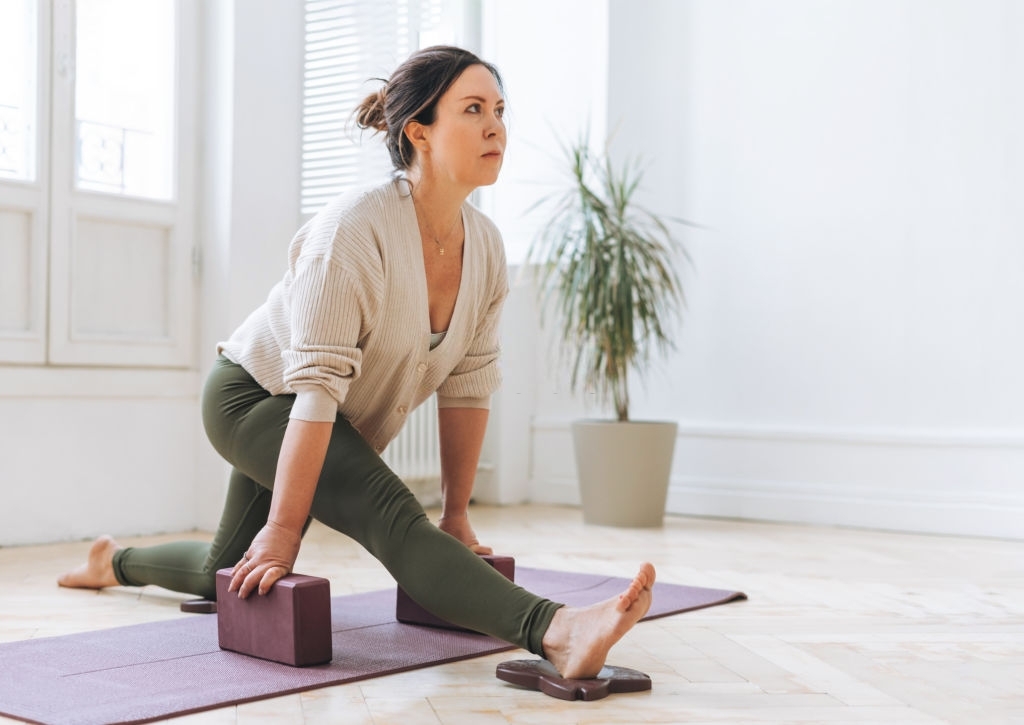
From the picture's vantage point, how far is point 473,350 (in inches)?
85.1

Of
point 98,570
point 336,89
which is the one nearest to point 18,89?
point 336,89

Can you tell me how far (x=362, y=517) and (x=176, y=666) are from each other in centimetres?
35

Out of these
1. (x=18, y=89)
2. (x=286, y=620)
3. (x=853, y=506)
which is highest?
(x=18, y=89)

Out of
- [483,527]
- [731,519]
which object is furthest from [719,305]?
[483,527]

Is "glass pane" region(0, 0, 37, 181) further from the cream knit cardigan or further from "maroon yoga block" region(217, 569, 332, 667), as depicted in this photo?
"maroon yoga block" region(217, 569, 332, 667)

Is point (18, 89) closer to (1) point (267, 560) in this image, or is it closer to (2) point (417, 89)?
(2) point (417, 89)

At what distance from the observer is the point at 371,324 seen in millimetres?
1892

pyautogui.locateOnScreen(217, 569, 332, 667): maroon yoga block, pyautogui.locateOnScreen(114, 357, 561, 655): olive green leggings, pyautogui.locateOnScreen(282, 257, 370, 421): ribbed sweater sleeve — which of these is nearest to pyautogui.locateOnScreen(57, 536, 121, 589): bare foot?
pyautogui.locateOnScreen(114, 357, 561, 655): olive green leggings

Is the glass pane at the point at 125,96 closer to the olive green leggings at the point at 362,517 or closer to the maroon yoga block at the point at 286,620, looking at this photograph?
the olive green leggings at the point at 362,517

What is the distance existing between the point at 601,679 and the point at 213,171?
8.27 feet

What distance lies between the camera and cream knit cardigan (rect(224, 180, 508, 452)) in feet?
5.98

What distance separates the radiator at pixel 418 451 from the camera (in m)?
4.26

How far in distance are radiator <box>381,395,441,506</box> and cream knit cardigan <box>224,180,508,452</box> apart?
207 cm

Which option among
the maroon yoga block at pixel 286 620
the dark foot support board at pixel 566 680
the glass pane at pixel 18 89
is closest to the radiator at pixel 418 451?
the glass pane at pixel 18 89
